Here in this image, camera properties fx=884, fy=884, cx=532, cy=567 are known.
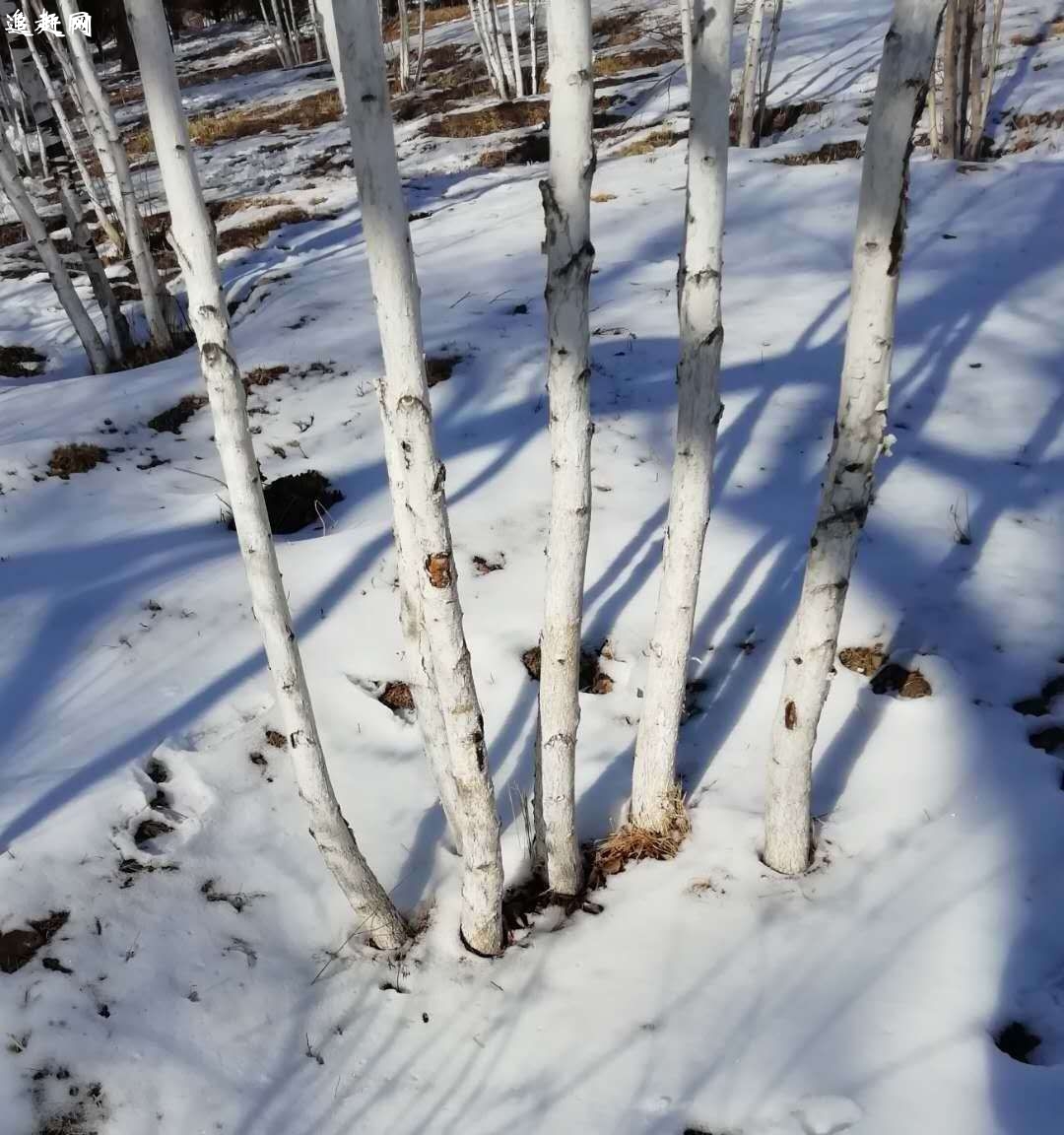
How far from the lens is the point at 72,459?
6.83m

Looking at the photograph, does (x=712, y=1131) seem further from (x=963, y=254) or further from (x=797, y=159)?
(x=797, y=159)

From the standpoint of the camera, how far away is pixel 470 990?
11.0ft

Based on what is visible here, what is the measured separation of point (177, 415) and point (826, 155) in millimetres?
9783

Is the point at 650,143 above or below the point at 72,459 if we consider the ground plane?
above

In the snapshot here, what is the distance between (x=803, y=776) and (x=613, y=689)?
141 centimetres

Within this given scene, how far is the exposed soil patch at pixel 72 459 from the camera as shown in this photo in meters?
6.75

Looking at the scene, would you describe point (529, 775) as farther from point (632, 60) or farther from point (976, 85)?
point (632, 60)

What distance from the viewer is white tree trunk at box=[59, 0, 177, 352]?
938cm

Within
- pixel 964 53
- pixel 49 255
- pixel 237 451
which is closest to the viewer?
pixel 237 451

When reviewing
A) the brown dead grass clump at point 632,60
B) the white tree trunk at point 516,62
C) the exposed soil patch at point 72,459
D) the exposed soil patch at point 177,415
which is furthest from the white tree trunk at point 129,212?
the brown dead grass clump at point 632,60

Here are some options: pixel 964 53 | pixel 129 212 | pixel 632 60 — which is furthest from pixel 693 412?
pixel 632 60

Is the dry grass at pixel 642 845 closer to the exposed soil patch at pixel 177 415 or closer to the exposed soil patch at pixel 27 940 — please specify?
the exposed soil patch at pixel 27 940

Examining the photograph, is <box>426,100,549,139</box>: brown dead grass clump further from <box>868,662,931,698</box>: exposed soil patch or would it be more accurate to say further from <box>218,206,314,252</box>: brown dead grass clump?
<box>868,662,931,698</box>: exposed soil patch

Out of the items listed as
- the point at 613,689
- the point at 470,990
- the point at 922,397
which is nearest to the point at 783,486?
the point at 922,397
